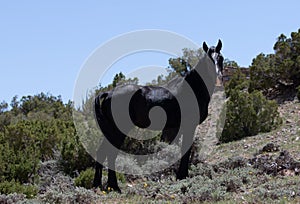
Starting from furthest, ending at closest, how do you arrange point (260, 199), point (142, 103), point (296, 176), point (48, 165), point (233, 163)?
point (48, 165)
point (233, 163)
point (142, 103)
point (296, 176)
point (260, 199)

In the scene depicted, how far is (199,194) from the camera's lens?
236 inches

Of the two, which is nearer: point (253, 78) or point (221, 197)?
point (221, 197)

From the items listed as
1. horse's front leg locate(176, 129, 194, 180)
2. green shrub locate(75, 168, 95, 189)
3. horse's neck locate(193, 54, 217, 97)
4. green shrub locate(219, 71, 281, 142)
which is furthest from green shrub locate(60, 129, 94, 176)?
green shrub locate(219, 71, 281, 142)

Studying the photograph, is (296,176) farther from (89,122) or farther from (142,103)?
(89,122)

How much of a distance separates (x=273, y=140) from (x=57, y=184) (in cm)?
690

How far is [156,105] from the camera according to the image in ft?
26.9

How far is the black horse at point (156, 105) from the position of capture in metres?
7.94

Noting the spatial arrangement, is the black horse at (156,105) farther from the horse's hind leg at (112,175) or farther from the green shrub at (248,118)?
the green shrub at (248,118)

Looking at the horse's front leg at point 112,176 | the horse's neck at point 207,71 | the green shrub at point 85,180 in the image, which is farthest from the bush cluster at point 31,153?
the horse's neck at point 207,71

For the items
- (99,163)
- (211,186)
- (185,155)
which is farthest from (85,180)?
(211,186)

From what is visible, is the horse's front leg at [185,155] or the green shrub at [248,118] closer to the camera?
the horse's front leg at [185,155]

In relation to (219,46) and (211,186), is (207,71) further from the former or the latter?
(211,186)

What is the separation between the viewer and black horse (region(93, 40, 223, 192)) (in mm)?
7941

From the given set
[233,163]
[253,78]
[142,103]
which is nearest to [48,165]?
[142,103]
